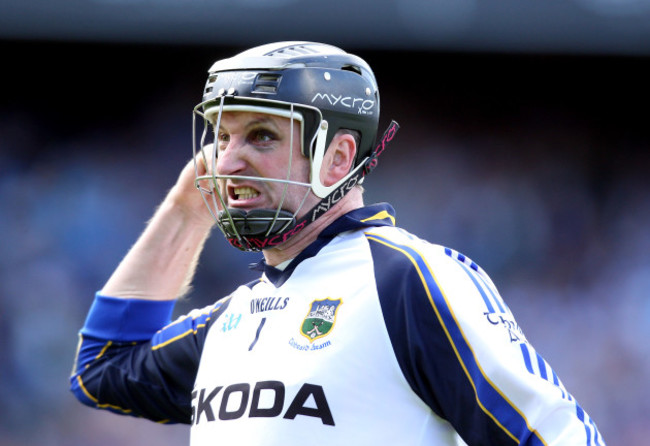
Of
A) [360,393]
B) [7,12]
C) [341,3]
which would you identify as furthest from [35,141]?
[360,393]

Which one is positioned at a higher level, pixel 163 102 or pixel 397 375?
pixel 397 375

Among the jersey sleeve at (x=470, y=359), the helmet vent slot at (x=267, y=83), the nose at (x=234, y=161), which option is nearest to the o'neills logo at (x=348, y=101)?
the helmet vent slot at (x=267, y=83)

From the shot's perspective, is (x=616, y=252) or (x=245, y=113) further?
(x=616, y=252)

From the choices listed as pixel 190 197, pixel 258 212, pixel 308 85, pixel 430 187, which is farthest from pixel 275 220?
pixel 430 187

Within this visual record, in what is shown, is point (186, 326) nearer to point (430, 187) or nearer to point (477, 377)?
point (477, 377)

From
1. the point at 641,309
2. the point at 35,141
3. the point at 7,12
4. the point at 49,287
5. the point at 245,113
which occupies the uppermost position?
the point at 245,113

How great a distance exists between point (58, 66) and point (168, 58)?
2.83ft

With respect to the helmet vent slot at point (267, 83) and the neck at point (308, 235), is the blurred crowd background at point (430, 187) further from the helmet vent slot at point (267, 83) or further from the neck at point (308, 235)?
the helmet vent slot at point (267, 83)

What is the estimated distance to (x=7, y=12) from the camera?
6.19 m

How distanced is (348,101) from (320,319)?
603 mm

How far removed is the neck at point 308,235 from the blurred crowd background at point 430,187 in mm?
4033

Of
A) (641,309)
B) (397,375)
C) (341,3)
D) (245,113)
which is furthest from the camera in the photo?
(641,309)

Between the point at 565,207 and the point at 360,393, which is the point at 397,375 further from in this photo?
the point at 565,207

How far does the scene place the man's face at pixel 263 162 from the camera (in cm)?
224
